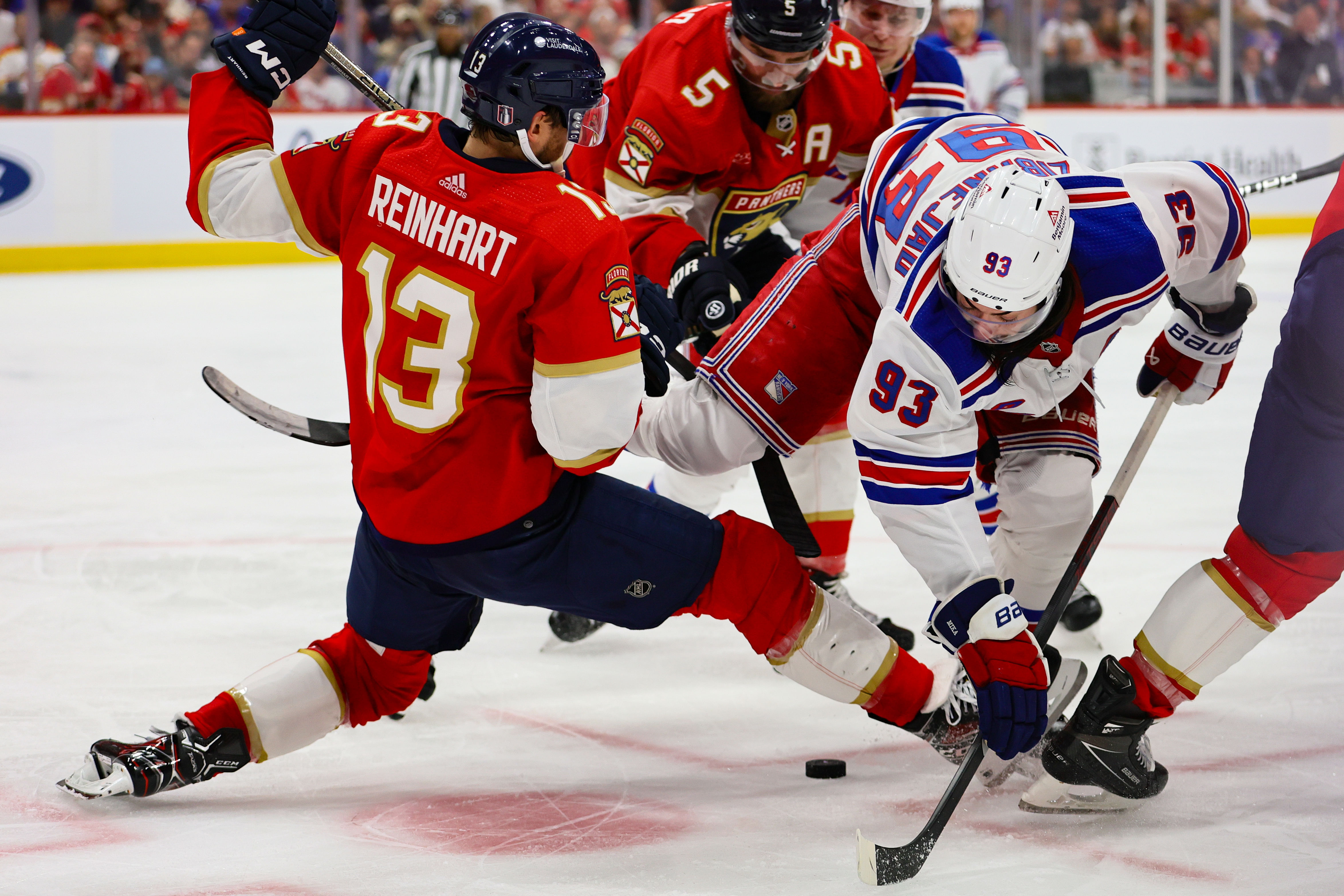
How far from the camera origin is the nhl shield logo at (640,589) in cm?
213

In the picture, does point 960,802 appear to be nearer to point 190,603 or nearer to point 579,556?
point 579,556

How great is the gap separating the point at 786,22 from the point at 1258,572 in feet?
4.22

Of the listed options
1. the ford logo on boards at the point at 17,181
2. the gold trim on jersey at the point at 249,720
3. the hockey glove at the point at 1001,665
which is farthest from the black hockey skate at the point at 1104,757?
the ford logo on boards at the point at 17,181

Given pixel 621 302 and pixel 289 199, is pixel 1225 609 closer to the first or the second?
pixel 621 302

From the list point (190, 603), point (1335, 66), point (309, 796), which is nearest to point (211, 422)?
point (190, 603)

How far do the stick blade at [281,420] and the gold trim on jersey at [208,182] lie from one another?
27 centimetres

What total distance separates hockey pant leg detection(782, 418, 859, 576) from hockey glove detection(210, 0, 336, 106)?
134cm

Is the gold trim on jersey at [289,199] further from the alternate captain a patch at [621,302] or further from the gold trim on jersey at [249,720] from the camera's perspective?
the gold trim on jersey at [249,720]

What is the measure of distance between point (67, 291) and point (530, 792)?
625cm

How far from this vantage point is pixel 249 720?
2.28 meters

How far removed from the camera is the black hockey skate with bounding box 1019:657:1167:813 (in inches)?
87.4

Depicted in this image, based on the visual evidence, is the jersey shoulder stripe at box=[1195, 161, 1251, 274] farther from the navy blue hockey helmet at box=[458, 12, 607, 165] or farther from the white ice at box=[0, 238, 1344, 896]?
the navy blue hockey helmet at box=[458, 12, 607, 165]

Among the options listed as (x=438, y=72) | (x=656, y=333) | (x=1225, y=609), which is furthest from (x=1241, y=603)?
(x=438, y=72)

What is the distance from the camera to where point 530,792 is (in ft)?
7.76
